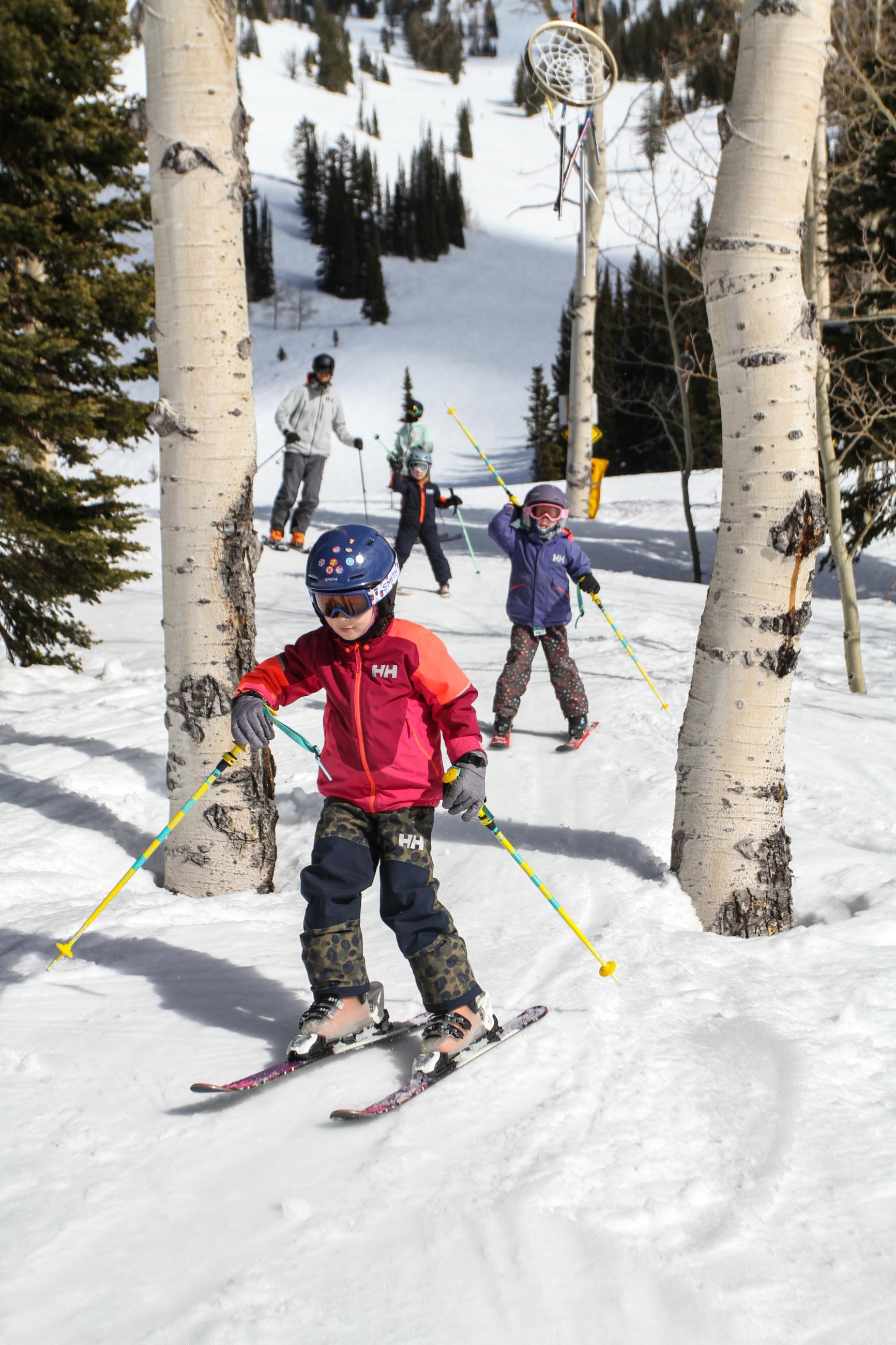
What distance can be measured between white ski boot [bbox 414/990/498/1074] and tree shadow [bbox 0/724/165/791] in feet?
10.3

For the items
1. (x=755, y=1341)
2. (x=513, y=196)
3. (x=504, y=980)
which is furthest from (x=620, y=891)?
(x=513, y=196)

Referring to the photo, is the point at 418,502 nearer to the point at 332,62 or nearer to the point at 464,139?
the point at 464,139

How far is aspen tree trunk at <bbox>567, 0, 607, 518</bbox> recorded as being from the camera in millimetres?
13828

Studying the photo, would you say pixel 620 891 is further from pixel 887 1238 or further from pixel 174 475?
pixel 174 475

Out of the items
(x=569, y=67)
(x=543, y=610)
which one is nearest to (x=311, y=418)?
(x=569, y=67)

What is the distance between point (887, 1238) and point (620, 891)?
6.65ft

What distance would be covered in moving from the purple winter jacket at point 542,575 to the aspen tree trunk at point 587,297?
8.34m

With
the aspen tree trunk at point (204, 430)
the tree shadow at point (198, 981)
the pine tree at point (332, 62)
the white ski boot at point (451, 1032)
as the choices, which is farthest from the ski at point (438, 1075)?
the pine tree at point (332, 62)

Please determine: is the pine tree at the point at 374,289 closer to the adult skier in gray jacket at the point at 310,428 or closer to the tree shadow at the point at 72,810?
the adult skier in gray jacket at the point at 310,428

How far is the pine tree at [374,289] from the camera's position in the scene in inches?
2682

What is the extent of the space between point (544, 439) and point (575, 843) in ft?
136

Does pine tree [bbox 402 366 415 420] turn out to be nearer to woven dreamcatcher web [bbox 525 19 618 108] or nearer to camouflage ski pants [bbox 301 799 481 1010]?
woven dreamcatcher web [bbox 525 19 618 108]

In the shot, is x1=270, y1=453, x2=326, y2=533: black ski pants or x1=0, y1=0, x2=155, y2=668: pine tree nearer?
x1=0, y1=0, x2=155, y2=668: pine tree

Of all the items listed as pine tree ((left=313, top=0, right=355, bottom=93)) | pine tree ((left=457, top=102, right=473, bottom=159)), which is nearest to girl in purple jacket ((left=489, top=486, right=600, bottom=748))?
pine tree ((left=457, top=102, right=473, bottom=159))
